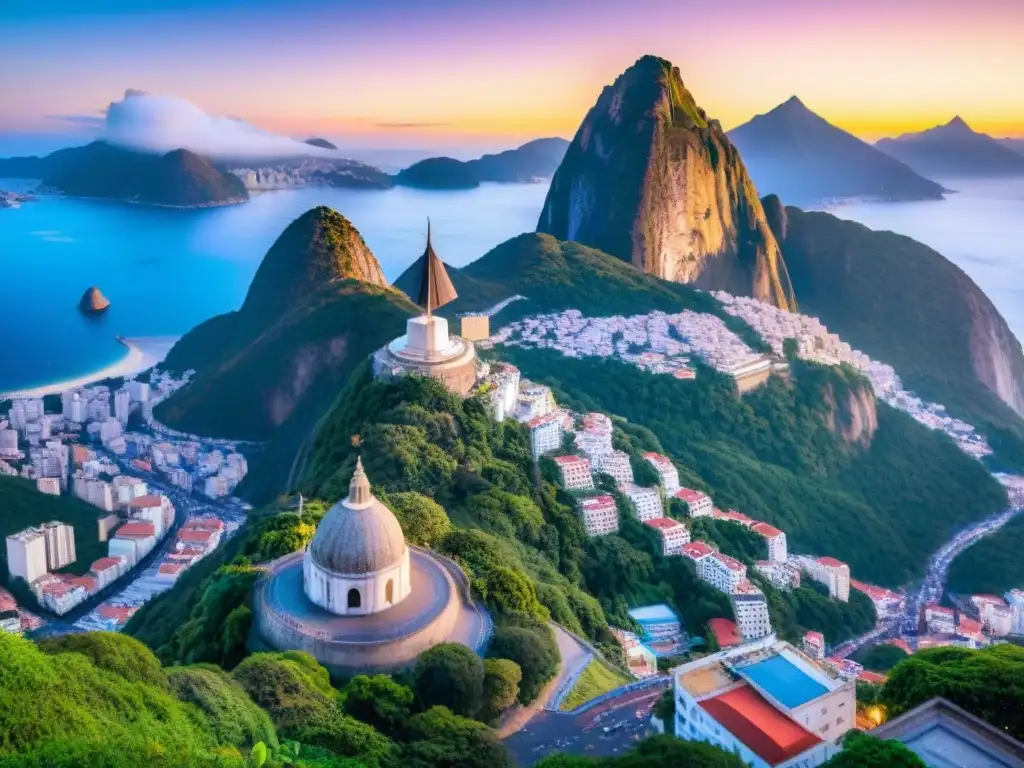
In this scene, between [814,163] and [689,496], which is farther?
[814,163]

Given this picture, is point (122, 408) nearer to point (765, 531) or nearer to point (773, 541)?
point (765, 531)

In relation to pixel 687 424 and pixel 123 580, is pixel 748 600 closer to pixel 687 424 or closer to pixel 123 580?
pixel 687 424

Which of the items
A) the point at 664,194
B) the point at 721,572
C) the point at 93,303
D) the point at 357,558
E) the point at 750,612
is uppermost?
the point at 664,194

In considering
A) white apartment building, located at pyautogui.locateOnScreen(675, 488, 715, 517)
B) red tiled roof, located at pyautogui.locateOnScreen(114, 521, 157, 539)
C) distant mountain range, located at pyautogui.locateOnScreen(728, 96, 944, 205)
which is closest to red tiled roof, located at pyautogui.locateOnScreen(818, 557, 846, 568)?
white apartment building, located at pyautogui.locateOnScreen(675, 488, 715, 517)

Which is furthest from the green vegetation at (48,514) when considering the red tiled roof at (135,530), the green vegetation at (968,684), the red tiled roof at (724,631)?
the green vegetation at (968,684)

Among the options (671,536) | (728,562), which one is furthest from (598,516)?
(728,562)

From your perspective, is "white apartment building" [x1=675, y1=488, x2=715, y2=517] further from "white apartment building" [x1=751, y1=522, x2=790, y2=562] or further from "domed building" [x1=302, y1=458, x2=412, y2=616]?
"domed building" [x1=302, y1=458, x2=412, y2=616]
